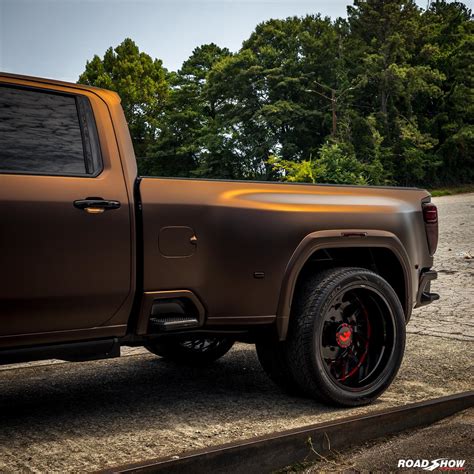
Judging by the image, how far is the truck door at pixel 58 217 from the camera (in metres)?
3.30

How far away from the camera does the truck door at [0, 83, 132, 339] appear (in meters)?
3.30

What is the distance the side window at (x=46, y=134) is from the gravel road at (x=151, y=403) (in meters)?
1.37

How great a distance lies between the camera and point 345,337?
4.39 metres

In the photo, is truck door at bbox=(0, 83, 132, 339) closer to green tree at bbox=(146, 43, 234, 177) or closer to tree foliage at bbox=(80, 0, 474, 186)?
green tree at bbox=(146, 43, 234, 177)

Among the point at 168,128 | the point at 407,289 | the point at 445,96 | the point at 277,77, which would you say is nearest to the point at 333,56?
the point at 277,77

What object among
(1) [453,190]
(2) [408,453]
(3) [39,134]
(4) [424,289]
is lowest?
(1) [453,190]

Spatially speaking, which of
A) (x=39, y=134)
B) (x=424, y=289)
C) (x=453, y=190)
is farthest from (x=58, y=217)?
(x=453, y=190)

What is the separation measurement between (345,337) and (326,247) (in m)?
0.58

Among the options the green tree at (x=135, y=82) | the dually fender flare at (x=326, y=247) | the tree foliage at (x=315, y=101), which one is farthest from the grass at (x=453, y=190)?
the dually fender flare at (x=326, y=247)

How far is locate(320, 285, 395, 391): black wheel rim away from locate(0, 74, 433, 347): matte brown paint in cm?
34

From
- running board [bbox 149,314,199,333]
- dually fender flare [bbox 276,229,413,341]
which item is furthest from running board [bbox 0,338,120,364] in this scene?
dually fender flare [bbox 276,229,413,341]

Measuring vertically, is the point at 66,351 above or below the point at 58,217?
below

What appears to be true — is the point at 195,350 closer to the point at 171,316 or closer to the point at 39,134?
the point at 171,316

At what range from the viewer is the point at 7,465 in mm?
3186
